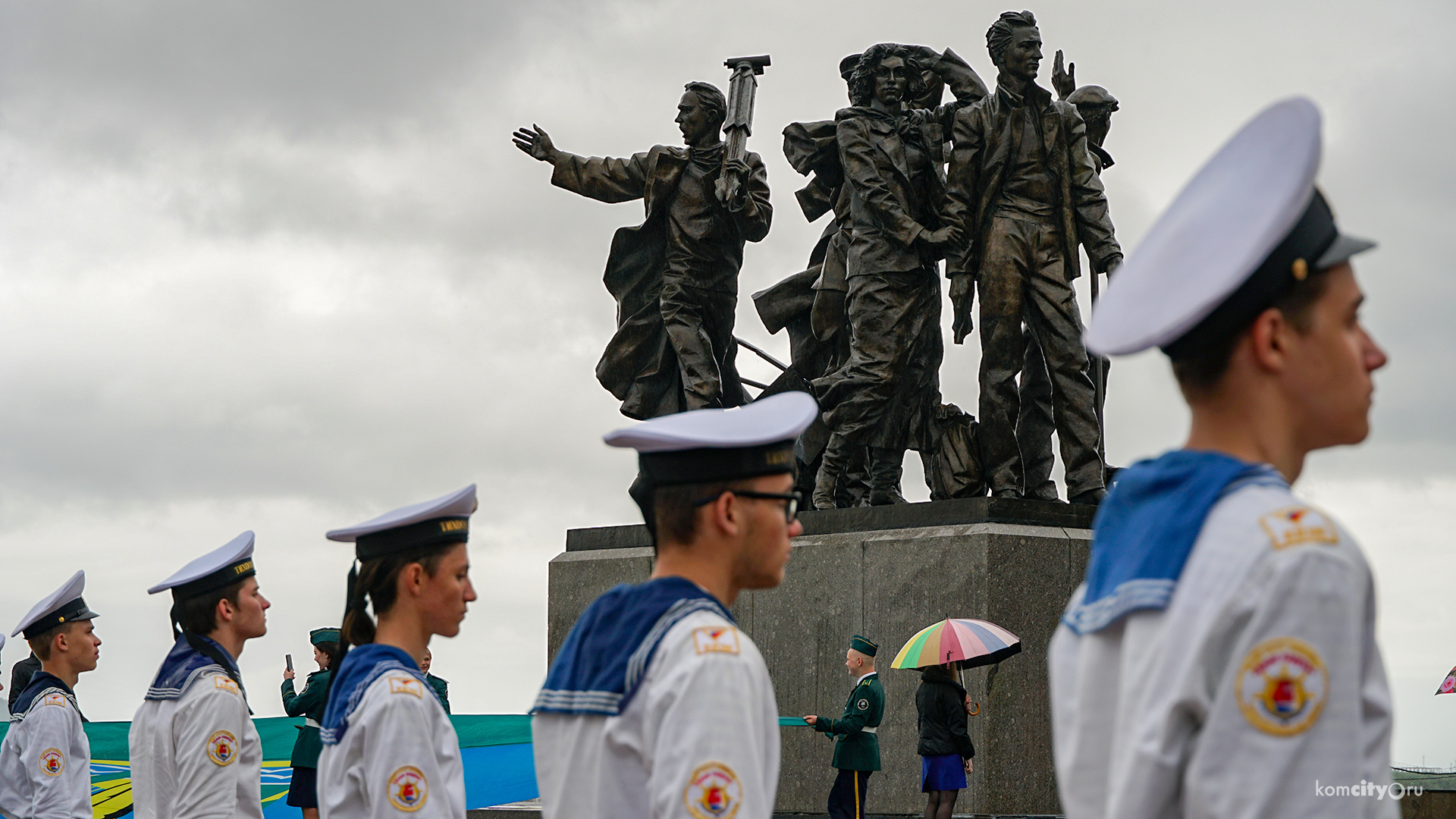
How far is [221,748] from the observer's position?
534 centimetres

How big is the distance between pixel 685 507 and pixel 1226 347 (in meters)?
1.23

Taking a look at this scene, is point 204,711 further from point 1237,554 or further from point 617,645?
point 1237,554

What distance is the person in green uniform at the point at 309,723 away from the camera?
9305 mm

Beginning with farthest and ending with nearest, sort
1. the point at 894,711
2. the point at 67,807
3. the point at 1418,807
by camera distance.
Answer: the point at 894,711 → the point at 1418,807 → the point at 67,807

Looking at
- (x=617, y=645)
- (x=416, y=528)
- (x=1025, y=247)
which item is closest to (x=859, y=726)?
(x=1025, y=247)

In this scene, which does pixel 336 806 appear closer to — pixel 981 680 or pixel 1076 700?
pixel 1076 700

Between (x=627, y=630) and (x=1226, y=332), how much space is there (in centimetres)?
120

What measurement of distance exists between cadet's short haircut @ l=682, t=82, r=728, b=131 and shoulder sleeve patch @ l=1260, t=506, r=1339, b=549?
11957mm

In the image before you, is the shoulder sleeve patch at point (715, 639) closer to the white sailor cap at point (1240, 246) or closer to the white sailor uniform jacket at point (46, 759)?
the white sailor cap at point (1240, 246)

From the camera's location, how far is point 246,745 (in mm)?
5469

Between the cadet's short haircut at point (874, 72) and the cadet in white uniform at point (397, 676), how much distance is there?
868 cm

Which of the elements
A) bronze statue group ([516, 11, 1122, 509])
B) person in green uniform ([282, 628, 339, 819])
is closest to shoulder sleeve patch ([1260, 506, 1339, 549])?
person in green uniform ([282, 628, 339, 819])

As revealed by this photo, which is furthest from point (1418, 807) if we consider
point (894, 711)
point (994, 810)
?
point (894, 711)

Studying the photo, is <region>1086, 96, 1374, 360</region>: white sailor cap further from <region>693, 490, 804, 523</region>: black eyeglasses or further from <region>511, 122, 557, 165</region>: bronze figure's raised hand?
<region>511, 122, 557, 165</region>: bronze figure's raised hand
